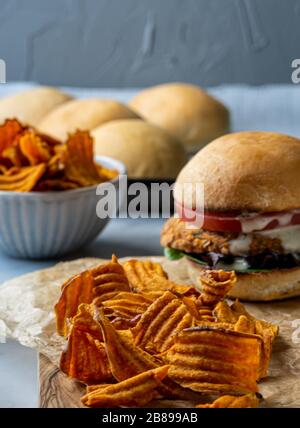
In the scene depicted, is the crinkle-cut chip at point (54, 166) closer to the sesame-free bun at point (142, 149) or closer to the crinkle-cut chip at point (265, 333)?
the sesame-free bun at point (142, 149)

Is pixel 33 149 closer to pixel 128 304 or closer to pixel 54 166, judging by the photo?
pixel 54 166

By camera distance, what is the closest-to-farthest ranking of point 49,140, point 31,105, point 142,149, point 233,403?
point 233,403
point 49,140
point 142,149
point 31,105

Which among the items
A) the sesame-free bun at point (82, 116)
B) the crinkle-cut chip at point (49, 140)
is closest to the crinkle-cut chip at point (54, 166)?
the crinkle-cut chip at point (49, 140)

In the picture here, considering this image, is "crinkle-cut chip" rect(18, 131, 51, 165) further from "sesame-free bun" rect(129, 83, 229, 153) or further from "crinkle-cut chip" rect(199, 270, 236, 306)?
"sesame-free bun" rect(129, 83, 229, 153)

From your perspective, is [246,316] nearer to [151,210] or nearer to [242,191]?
[242,191]

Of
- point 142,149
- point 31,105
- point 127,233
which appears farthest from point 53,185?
point 31,105

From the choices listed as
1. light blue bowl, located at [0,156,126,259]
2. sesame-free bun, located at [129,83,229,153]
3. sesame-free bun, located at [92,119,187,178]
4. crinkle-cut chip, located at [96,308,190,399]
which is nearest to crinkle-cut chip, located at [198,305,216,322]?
crinkle-cut chip, located at [96,308,190,399]
